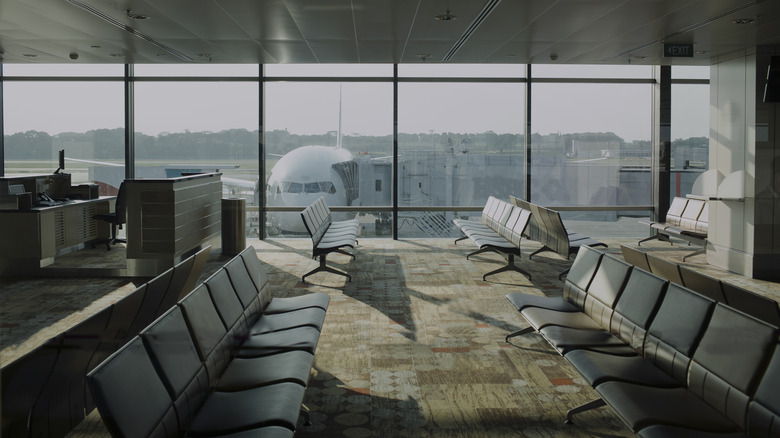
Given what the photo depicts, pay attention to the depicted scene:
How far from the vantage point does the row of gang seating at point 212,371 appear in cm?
213

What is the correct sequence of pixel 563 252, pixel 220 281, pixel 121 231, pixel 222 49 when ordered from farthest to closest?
pixel 121 231 → pixel 222 49 → pixel 563 252 → pixel 220 281

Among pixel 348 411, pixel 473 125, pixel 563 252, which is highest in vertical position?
pixel 473 125

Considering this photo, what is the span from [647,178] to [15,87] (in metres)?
10.5

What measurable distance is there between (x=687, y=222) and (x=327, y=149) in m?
5.67

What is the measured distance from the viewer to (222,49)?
8.09 meters

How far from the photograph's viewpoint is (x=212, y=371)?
299 cm

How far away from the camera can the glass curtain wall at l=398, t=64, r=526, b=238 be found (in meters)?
10.6

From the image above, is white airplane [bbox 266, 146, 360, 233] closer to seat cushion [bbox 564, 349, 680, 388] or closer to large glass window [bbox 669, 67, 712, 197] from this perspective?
large glass window [bbox 669, 67, 712, 197]

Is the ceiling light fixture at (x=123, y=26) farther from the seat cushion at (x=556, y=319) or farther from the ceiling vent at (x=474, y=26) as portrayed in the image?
the seat cushion at (x=556, y=319)

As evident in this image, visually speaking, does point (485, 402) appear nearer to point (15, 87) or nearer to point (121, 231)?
point (121, 231)

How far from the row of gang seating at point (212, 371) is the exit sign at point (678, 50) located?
5821 mm

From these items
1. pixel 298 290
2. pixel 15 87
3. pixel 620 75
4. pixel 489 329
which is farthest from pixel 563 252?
pixel 15 87

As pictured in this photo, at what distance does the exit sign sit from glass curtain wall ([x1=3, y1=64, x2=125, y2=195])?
8.01 metres

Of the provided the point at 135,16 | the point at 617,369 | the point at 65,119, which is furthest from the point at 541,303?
the point at 65,119
